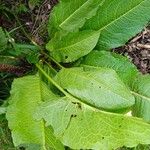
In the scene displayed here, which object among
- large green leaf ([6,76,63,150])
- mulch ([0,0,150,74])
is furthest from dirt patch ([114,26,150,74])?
large green leaf ([6,76,63,150])

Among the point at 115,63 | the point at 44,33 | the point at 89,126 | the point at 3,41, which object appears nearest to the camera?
the point at 89,126

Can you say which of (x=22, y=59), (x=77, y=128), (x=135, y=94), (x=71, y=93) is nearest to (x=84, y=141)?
(x=77, y=128)

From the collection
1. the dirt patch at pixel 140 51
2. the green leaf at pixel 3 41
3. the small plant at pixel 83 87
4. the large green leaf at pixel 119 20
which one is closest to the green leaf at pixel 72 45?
the small plant at pixel 83 87

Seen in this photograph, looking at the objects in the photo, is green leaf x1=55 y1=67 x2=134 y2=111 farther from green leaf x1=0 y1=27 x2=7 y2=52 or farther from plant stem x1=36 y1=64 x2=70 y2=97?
green leaf x1=0 y1=27 x2=7 y2=52

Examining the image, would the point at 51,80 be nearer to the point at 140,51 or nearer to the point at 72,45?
the point at 72,45

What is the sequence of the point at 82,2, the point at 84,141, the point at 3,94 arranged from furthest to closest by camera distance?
the point at 3,94
the point at 82,2
the point at 84,141

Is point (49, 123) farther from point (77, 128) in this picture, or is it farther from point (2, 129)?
point (2, 129)

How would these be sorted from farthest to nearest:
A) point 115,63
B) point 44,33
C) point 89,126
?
point 44,33 → point 115,63 → point 89,126

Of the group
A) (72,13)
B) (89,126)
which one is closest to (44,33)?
(72,13)
